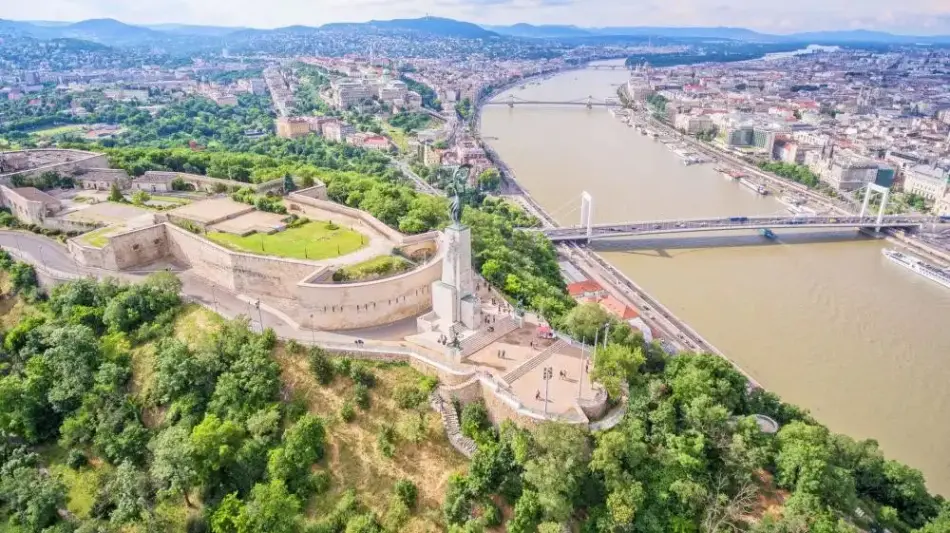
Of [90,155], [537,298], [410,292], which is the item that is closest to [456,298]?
[410,292]

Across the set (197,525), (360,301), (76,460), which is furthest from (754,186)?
(76,460)

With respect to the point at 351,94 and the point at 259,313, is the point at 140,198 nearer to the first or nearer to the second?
the point at 259,313

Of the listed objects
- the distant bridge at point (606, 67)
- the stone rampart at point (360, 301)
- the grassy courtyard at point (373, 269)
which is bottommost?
the stone rampart at point (360, 301)

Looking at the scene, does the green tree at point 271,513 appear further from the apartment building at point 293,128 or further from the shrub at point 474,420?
the apartment building at point 293,128

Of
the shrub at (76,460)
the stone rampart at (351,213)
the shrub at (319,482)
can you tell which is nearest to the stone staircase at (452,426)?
the shrub at (319,482)

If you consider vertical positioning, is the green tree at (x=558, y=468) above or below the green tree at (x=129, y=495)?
above

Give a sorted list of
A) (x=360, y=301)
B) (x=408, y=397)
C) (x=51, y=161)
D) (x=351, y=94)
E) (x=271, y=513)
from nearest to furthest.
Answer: (x=271, y=513) → (x=408, y=397) → (x=360, y=301) → (x=51, y=161) → (x=351, y=94)
